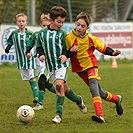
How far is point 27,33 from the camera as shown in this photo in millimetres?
11414

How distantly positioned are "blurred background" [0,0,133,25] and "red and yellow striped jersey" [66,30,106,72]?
15.2 meters

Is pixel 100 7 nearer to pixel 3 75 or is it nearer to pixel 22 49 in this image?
pixel 3 75

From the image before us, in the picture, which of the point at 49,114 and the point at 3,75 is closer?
the point at 49,114

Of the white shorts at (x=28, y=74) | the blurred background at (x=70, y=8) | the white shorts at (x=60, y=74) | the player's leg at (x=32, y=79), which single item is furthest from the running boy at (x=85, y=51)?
the blurred background at (x=70, y=8)

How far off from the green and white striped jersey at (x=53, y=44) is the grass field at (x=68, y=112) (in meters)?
0.88

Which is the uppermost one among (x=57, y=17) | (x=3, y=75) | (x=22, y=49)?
(x=57, y=17)

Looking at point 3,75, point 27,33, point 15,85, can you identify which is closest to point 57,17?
point 27,33

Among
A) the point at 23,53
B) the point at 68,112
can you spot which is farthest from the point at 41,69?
the point at 68,112

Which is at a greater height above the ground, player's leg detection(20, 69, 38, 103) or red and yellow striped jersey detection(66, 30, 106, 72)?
red and yellow striped jersey detection(66, 30, 106, 72)

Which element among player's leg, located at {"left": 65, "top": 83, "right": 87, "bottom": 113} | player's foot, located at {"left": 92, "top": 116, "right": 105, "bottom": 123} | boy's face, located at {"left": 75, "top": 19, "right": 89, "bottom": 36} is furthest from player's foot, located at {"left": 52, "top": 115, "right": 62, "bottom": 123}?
boy's face, located at {"left": 75, "top": 19, "right": 89, "bottom": 36}

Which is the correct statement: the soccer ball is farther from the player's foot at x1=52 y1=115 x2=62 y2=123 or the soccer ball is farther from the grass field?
the player's foot at x1=52 y1=115 x2=62 y2=123

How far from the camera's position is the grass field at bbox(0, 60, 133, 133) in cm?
798

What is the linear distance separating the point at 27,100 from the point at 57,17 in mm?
3499

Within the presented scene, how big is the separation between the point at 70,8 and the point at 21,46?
14.5 meters
